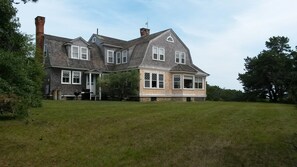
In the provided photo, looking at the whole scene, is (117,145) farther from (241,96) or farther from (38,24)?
(241,96)

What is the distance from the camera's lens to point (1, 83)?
9.57m

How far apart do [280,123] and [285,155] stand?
4751mm

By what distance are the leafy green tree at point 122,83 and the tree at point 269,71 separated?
17814 mm

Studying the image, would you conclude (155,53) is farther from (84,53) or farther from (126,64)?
(84,53)

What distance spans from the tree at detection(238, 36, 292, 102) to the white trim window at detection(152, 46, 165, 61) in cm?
1377

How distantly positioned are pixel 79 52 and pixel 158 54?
8.06m

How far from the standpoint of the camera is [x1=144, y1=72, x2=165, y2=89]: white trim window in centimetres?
3275

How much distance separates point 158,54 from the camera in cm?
3441

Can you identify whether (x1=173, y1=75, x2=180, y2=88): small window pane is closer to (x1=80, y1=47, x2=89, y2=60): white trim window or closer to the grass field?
(x1=80, y1=47, x2=89, y2=60): white trim window

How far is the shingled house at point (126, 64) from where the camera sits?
31.9 metres

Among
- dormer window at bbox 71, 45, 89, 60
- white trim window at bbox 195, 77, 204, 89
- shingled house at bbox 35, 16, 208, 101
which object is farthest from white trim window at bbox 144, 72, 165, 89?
dormer window at bbox 71, 45, 89, 60

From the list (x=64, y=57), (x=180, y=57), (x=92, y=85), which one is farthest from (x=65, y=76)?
(x=180, y=57)

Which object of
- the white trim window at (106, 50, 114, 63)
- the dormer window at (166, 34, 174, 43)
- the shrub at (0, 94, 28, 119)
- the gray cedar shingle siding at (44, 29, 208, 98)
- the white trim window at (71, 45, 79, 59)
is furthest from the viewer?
the white trim window at (106, 50, 114, 63)

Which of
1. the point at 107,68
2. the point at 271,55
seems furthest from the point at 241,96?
the point at 107,68
